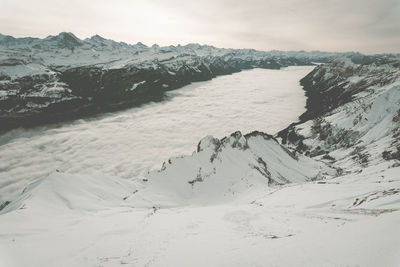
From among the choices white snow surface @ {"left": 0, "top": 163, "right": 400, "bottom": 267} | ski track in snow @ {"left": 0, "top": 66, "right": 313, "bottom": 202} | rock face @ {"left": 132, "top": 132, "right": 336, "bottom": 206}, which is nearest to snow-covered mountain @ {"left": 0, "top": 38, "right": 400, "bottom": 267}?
white snow surface @ {"left": 0, "top": 163, "right": 400, "bottom": 267}

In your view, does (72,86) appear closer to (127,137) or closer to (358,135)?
(127,137)

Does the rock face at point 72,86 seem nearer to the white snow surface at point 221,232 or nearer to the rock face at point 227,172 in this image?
the rock face at point 227,172

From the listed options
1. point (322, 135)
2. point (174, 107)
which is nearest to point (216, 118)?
point (174, 107)

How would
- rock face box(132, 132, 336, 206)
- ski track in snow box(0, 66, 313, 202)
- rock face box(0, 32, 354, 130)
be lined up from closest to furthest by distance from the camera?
rock face box(132, 132, 336, 206) < ski track in snow box(0, 66, 313, 202) < rock face box(0, 32, 354, 130)

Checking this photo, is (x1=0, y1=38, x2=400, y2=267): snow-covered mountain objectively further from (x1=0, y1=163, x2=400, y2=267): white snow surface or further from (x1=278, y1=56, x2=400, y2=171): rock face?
(x1=278, y1=56, x2=400, y2=171): rock face

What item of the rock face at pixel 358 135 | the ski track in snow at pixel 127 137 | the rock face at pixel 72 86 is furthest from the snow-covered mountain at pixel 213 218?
the rock face at pixel 72 86

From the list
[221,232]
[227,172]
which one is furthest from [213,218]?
[227,172]

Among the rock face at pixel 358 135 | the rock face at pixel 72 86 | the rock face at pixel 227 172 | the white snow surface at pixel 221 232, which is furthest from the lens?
the rock face at pixel 72 86

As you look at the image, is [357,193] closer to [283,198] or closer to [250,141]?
[283,198]
